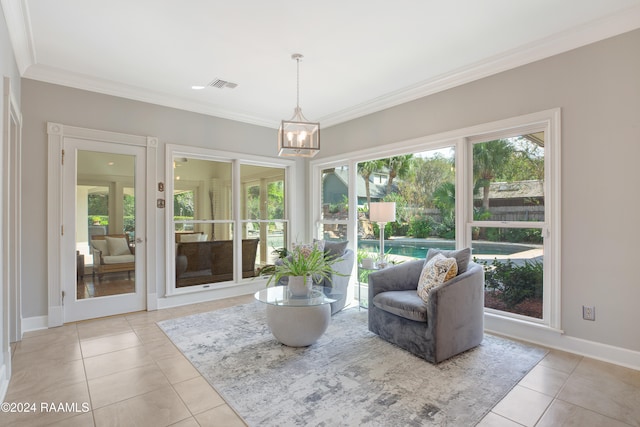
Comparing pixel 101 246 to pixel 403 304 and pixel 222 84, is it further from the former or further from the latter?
pixel 403 304

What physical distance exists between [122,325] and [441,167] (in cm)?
409

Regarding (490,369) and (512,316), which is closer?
(490,369)

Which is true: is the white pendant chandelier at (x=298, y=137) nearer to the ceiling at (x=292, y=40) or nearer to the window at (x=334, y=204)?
the ceiling at (x=292, y=40)

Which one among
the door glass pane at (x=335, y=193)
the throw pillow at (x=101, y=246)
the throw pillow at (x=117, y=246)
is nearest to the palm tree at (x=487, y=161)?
the door glass pane at (x=335, y=193)

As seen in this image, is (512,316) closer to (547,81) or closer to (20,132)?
(547,81)

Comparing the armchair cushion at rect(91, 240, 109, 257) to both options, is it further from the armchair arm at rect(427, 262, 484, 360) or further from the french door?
the armchair arm at rect(427, 262, 484, 360)

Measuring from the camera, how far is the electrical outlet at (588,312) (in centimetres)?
273

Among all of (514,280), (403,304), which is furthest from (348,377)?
(514,280)

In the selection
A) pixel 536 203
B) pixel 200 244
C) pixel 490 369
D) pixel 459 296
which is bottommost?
pixel 490 369

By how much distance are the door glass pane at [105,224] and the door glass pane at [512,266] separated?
13.6 ft

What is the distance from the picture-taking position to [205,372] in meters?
2.50

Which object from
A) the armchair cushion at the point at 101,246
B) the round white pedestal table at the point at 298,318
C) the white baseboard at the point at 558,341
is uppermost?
the armchair cushion at the point at 101,246

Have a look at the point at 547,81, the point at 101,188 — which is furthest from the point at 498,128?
the point at 101,188

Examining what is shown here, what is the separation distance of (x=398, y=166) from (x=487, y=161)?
A: 116 cm
